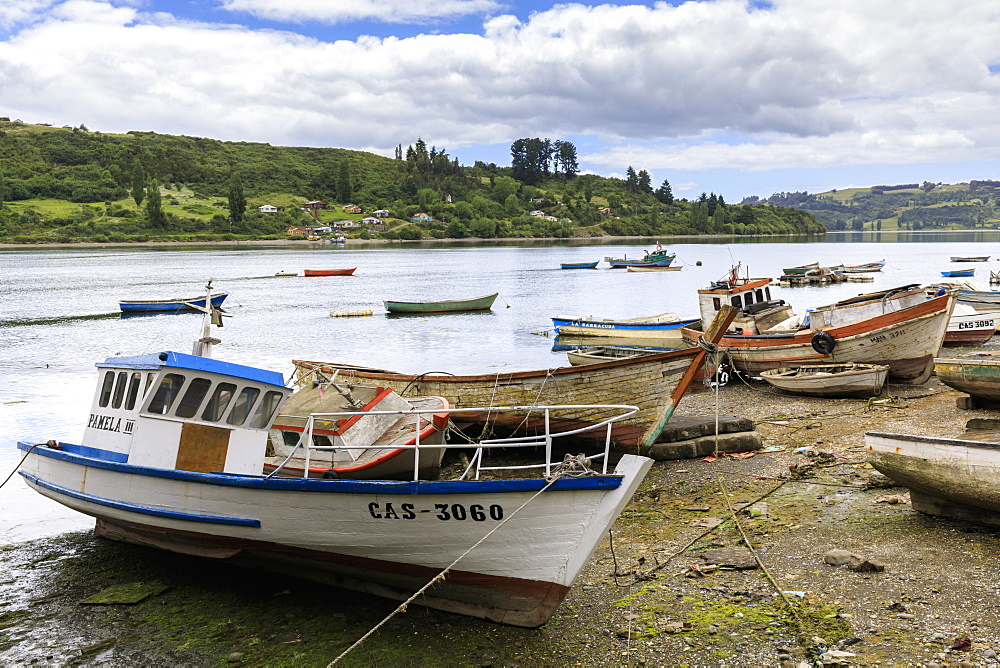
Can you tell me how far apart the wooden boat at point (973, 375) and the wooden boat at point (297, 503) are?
903 centimetres

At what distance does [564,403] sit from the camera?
49.8ft

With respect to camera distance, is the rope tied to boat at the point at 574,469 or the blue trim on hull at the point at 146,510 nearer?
the rope tied to boat at the point at 574,469

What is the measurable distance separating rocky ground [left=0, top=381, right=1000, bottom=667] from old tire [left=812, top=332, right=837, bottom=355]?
29.6 ft

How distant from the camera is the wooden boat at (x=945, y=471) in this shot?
9.25 m

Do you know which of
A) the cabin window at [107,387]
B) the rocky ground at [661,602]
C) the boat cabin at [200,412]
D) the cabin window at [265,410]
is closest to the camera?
the rocky ground at [661,602]

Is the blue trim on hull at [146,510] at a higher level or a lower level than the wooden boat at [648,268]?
lower

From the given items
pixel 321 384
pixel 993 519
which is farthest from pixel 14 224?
pixel 993 519

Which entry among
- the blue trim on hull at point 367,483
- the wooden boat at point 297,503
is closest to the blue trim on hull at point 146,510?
the wooden boat at point 297,503

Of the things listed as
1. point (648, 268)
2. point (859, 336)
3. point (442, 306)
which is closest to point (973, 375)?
point (859, 336)

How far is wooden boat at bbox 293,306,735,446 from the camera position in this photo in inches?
565

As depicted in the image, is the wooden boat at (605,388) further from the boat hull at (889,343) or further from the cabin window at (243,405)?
the boat hull at (889,343)

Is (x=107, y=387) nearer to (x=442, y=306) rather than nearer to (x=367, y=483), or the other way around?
(x=367, y=483)

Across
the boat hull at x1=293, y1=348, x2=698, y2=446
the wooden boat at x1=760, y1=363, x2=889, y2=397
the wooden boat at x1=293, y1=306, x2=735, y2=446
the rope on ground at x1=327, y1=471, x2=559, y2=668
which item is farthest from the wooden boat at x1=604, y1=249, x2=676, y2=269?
the rope on ground at x1=327, y1=471, x2=559, y2=668

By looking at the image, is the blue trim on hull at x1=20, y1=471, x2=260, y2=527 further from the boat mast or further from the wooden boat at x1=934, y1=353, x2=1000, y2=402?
the wooden boat at x1=934, y1=353, x2=1000, y2=402
